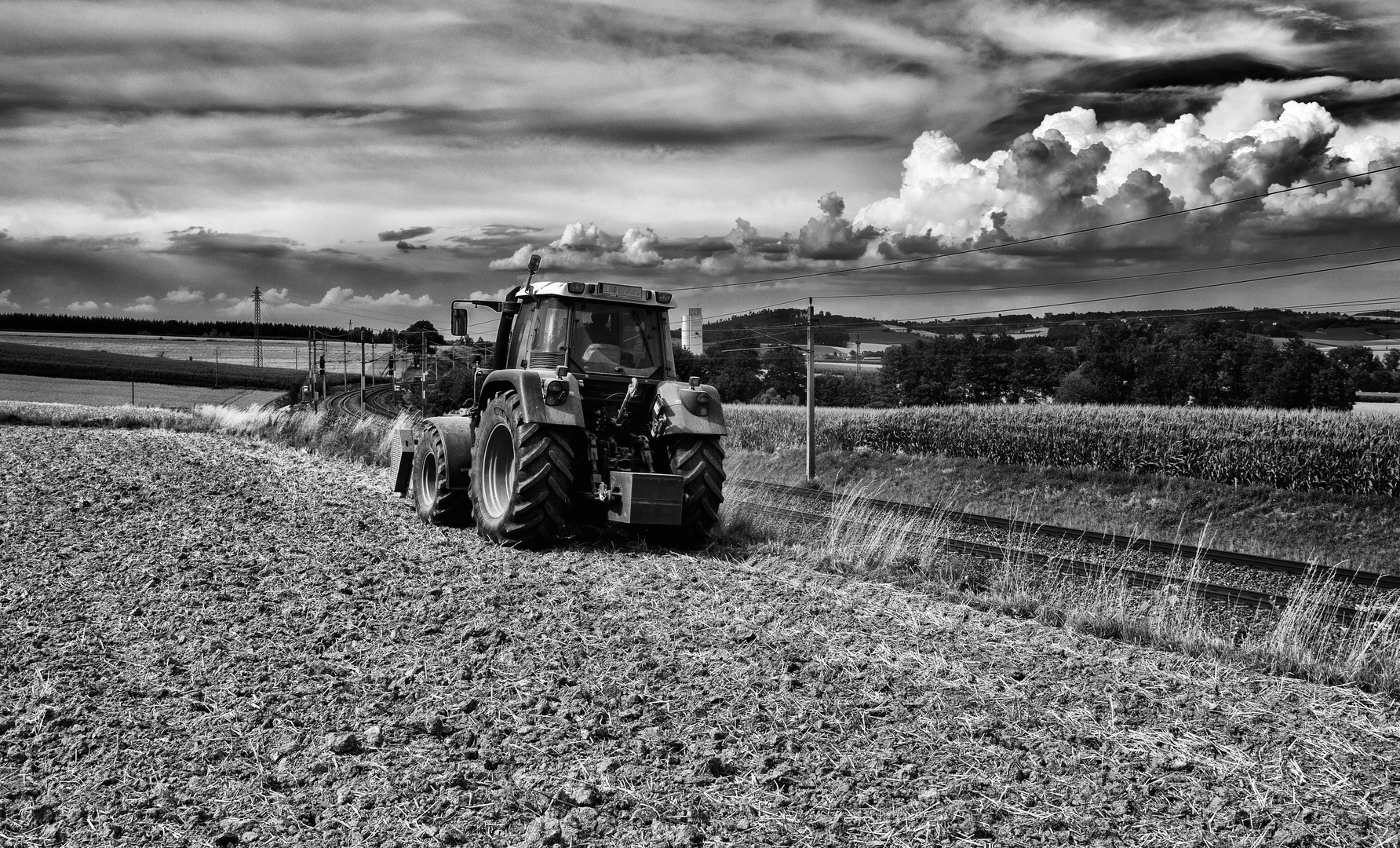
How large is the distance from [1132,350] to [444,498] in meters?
30.7

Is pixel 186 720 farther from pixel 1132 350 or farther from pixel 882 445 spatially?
pixel 1132 350

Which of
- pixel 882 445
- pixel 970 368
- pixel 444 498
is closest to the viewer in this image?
pixel 444 498

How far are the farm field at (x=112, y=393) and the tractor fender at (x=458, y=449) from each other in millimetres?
45386

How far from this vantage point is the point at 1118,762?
396cm

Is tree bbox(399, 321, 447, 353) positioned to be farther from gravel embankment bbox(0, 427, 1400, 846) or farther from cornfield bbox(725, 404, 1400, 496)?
gravel embankment bbox(0, 427, 1400, 846)

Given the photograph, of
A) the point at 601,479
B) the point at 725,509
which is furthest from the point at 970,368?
the point at 601,479

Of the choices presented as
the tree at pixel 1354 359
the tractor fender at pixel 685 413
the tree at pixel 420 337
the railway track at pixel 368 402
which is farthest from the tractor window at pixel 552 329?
the tree at pixel 420 337

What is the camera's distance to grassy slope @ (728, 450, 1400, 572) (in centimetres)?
1584

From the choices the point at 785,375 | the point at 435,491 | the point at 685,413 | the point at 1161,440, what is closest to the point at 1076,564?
the point at 685,413

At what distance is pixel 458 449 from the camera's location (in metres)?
9.99

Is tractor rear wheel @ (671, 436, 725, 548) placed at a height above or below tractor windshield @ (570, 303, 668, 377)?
below

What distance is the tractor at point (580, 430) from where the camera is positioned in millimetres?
8312

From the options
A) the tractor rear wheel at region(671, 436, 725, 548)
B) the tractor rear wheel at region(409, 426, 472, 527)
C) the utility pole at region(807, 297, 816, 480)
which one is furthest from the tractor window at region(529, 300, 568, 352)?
the utility pole at region(807, 297, 816, 480)

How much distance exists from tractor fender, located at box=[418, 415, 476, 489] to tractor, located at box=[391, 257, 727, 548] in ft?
0.04
